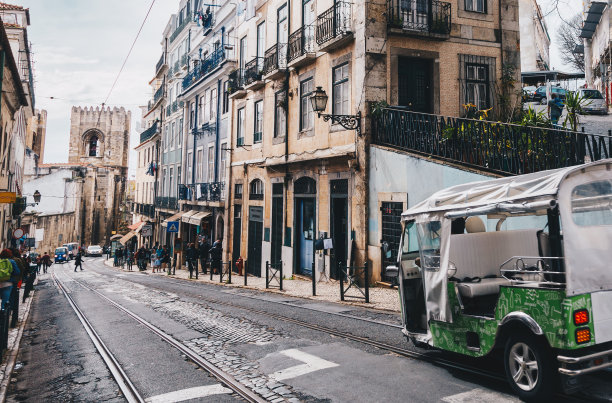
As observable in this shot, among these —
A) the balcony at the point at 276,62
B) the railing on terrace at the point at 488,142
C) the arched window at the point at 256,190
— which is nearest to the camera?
the railing on terrace at the point at 488,142

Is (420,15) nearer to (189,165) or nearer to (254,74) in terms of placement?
(254,74)

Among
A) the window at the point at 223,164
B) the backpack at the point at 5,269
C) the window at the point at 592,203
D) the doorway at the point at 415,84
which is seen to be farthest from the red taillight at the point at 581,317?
the window at the point at 223,164

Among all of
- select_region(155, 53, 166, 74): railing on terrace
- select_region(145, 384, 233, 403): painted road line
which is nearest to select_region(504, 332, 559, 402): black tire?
select_region(145, 384, 233, 403): painted road line

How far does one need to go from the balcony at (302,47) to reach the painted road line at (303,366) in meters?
12.9

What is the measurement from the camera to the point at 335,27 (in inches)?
602

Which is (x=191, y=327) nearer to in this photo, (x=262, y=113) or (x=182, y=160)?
(x=262, y=113)

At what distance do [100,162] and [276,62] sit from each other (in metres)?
59.6

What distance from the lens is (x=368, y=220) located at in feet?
A: 46.3

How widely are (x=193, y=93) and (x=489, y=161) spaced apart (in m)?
25.0

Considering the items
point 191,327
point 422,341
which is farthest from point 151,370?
point 422,341

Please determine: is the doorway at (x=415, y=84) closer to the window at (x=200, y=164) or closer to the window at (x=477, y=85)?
the window at (x=477, y=85)

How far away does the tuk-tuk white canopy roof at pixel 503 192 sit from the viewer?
4582 millimetres

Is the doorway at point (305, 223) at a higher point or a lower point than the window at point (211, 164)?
lower

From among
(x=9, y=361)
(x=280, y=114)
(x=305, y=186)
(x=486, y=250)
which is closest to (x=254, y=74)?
(x=280, y=114)
